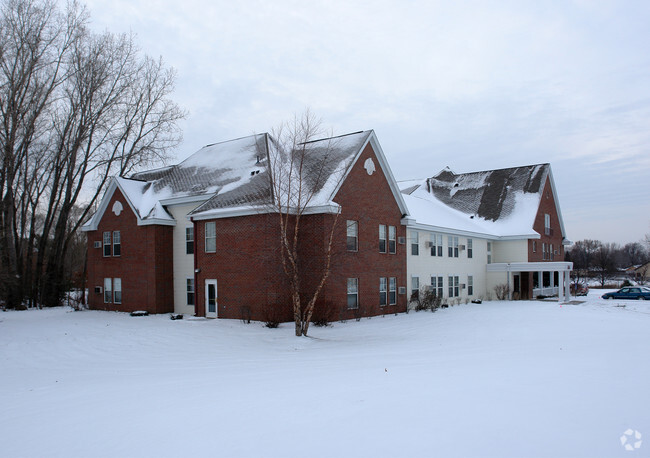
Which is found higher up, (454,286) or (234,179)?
(234,179)

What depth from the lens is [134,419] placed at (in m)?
7.58

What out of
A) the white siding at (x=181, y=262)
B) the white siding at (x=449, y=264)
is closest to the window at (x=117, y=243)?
the white siding at (x=181, y=262)

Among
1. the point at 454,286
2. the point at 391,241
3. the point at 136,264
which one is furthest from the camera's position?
the point at 454,286

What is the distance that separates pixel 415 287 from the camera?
2856 centimetres

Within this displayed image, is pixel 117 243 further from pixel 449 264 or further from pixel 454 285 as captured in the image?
pixel 454 285

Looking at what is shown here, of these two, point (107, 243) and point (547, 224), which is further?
point (547, 224)

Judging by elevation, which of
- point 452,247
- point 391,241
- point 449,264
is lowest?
point 449,264

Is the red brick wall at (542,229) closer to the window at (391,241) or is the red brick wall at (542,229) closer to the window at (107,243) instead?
the window at (391,241)

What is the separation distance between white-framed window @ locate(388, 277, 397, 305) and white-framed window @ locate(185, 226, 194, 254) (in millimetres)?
10089

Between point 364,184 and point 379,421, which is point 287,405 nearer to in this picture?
point 379,421

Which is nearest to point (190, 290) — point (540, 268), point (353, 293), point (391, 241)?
point (353, 293)

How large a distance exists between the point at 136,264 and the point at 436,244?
1710 cm

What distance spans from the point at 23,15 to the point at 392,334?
27740mm

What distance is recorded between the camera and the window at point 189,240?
25828 millimetres
